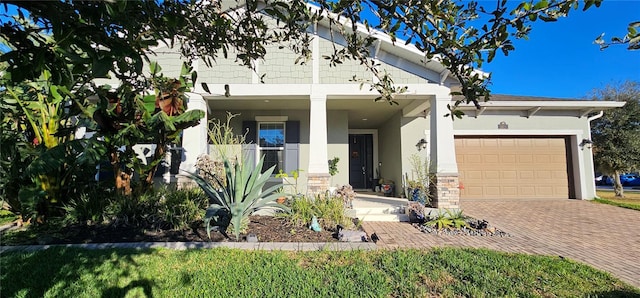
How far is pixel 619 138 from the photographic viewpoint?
41.1 feet

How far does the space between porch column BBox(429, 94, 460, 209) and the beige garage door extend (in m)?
3.77

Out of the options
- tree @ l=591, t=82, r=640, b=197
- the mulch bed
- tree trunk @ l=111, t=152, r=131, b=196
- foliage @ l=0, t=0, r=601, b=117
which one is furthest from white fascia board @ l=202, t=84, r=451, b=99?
tree @ l=591, t=82, r=640, b=197

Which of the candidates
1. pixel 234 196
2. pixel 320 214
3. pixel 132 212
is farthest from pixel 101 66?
pixel 132 212

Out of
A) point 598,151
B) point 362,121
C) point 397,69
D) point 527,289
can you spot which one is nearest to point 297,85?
point 397,69

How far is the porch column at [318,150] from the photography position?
7777 mm

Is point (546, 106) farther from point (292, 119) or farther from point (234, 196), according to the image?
Result: point (234, 196)

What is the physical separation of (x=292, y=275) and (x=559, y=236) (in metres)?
5.65

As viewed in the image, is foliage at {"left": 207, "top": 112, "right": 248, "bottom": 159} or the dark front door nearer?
foliage at {"left": 207, "top": 112, "right": 248, "bottom": 159}

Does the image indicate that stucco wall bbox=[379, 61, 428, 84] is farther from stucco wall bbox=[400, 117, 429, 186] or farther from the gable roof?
the gable roof

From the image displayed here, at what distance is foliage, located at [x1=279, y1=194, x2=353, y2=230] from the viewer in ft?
19.8

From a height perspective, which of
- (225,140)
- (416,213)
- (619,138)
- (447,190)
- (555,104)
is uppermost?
(555,104)

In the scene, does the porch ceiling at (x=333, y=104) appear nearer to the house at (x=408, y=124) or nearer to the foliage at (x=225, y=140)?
the house at (x=408, y=124)

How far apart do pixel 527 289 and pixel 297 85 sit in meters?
6.58

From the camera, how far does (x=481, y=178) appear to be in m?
11.4
